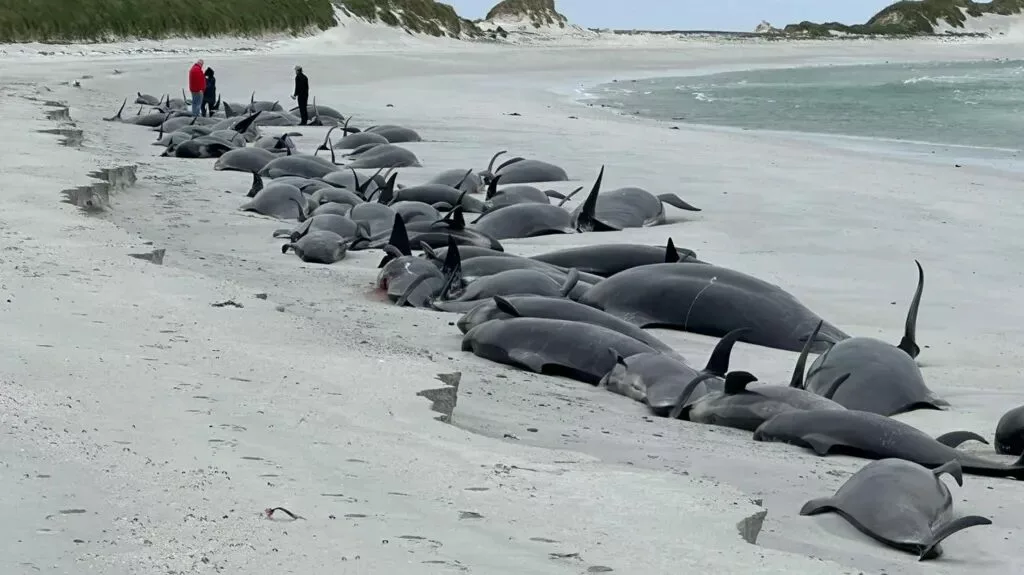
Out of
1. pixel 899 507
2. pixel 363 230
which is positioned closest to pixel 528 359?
pixel 899 507

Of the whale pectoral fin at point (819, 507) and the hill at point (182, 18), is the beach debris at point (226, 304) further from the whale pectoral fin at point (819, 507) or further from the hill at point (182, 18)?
the hill at point (182, 18)

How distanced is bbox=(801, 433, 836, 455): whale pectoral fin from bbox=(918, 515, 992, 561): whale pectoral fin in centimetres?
110

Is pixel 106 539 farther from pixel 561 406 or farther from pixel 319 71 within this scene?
pixel 319 71

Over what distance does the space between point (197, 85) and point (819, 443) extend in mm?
19135

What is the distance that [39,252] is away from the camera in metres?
6.72

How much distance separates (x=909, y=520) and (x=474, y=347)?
2.82 m

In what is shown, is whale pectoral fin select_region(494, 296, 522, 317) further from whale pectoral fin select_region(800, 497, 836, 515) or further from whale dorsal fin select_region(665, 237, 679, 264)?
whale pectoral fin select_region(800, 497, 836, 515)

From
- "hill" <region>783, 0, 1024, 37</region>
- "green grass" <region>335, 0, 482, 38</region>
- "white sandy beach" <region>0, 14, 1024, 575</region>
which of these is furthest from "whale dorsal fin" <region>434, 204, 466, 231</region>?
"hill" <region>783, 0, 1024, 37</region>

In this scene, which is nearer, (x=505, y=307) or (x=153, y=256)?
(x=505, y=307)

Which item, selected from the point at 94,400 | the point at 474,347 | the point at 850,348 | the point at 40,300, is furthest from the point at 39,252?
the point at 850,348

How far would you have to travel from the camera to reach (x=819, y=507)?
4.36 meters

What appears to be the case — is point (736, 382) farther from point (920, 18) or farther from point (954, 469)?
point (920, 18)

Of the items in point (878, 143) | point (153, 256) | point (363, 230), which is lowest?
point (878, 143)

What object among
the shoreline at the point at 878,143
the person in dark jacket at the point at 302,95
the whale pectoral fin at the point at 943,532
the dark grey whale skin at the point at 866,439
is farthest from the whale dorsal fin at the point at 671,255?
the person in dark jacket at the point at 302,95
